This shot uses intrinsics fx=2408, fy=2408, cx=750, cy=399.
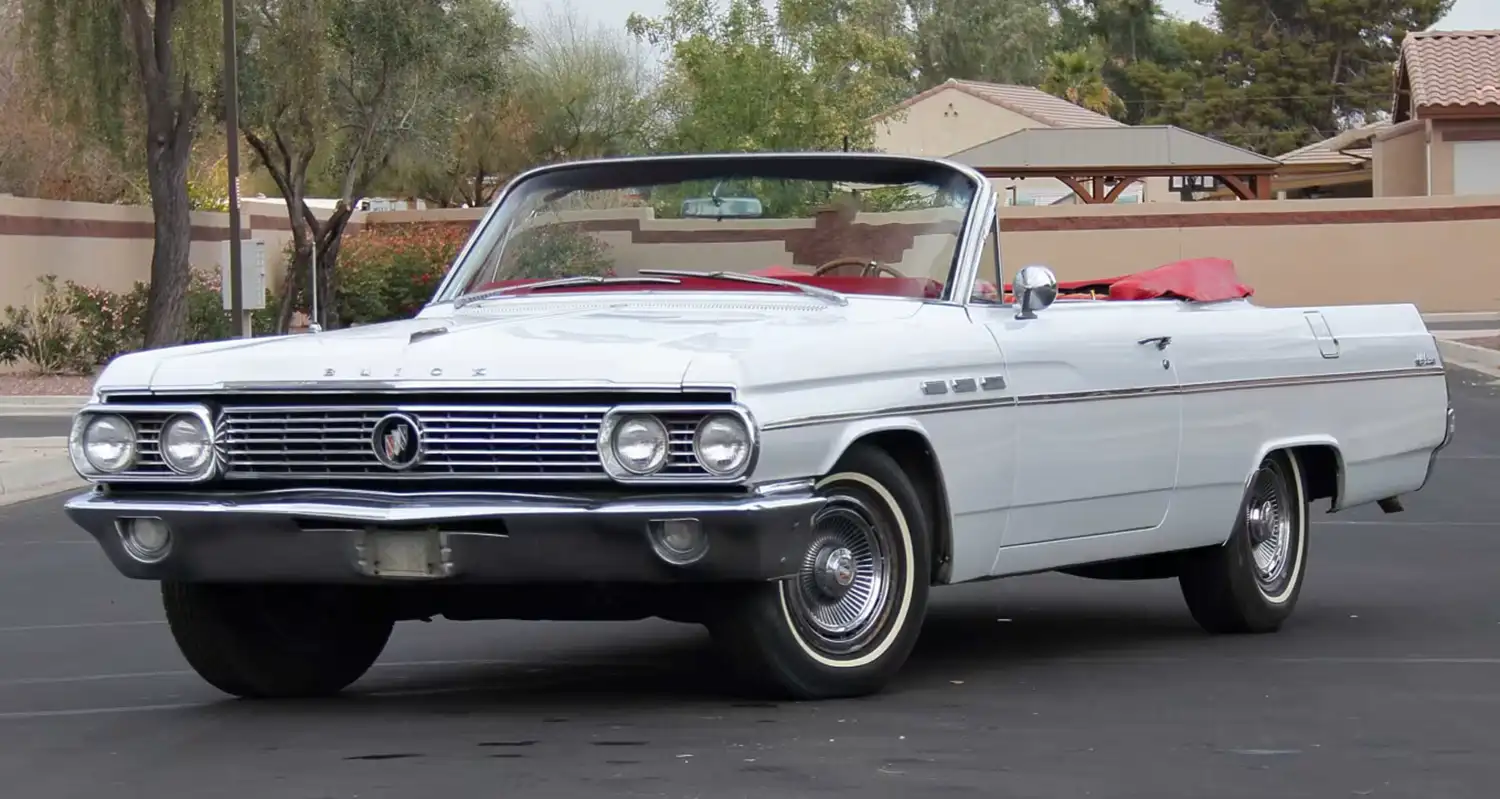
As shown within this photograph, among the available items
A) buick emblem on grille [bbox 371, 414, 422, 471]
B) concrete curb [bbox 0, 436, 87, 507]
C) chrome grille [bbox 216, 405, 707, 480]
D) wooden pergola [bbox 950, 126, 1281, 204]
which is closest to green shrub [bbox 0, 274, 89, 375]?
concrete curb [bbox 0, 436, 87, 507]

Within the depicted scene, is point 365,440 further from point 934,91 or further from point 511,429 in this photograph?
point 934,91

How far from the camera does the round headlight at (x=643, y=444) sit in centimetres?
610

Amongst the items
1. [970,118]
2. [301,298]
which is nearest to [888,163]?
[301,298]

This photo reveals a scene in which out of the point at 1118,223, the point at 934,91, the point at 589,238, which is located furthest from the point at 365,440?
the point at 934,91

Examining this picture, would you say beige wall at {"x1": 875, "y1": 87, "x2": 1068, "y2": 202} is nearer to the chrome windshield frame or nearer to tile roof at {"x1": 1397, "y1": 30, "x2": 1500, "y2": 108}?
tile roof at {"x1": 1397, "y1": 30, "x2": 1500, "y2": 108}

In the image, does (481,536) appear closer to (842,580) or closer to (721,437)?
(721,437)

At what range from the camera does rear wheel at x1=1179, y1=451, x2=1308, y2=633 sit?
8547 millimetres

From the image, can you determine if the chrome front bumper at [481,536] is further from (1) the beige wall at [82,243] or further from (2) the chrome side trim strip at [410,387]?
(1) the beige wall at [82,243]

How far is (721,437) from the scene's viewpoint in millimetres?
6102

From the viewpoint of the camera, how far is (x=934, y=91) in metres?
68.2

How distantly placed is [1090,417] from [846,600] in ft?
4.34

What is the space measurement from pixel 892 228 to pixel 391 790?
9.93ft

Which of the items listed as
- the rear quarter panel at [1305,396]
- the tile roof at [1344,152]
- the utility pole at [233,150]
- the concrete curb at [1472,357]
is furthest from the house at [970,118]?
the rear quarter panel at [1305,396]

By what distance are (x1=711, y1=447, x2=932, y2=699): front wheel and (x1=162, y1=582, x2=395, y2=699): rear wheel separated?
4.32 feet
